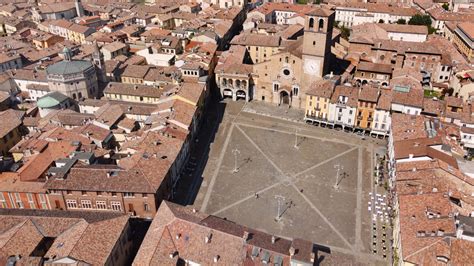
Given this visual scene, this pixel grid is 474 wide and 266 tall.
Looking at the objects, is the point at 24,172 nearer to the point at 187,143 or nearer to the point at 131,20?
the point at 187,143

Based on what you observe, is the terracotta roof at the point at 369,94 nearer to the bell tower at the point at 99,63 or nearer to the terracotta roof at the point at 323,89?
the terracotta roof at the point at 323,89

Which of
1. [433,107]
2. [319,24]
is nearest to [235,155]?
[319,24]

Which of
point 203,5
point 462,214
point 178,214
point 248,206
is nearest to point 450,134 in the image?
point 462,214

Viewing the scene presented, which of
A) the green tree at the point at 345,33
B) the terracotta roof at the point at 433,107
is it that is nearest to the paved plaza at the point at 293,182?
the terracotta roof at the point at 433,107

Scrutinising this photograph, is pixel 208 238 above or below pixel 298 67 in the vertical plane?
below

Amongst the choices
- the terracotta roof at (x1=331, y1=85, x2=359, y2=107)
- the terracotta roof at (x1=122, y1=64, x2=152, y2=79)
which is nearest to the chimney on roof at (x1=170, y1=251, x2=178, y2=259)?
the terracotta roof at (x1=331, y1=85, x2=359, y2=107)

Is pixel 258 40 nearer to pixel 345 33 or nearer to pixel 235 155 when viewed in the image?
pixel 345 33
